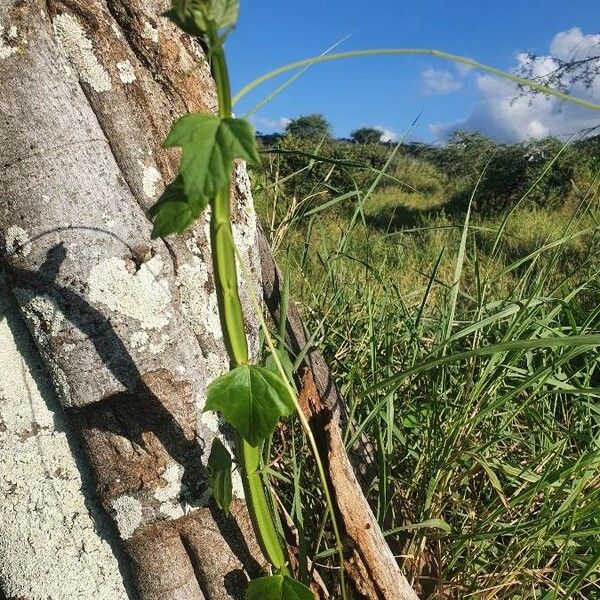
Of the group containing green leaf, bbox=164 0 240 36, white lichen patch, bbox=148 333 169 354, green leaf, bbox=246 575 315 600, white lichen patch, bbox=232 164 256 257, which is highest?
white lichen patch, bbox=232 164 256 257

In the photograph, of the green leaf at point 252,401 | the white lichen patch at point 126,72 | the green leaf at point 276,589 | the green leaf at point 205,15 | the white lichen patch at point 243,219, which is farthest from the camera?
the white lichen patch at point 243,219

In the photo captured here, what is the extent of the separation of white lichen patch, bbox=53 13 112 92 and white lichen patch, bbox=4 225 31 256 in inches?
10.4

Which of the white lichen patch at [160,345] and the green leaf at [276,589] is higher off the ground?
the white lichen patch at [160,345]

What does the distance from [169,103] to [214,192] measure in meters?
0.56

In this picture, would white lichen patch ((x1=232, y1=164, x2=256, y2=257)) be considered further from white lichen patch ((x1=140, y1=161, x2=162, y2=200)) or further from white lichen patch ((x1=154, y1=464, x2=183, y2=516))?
white lichen patch ((x1=154, y1=464, x2=183, y2=516))

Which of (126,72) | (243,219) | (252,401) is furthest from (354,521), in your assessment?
(126,72)

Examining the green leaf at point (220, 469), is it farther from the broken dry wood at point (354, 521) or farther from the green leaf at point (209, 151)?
the green leaf at point (209, 151)

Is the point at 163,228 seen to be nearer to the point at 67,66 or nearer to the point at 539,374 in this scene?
the point at 67,66

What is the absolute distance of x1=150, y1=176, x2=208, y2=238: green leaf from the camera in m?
0.80

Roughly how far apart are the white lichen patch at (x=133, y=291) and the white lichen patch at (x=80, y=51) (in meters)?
0.30

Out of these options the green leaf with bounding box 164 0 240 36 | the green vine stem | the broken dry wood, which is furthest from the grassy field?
the green leaf with bounding box 164 0 240 36

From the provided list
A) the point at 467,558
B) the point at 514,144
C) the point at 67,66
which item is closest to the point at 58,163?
the point at 67,66

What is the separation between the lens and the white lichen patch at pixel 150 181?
1.19 m

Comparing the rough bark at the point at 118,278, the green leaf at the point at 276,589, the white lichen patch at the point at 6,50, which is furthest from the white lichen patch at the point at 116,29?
the green leaf at the point at 276,589
